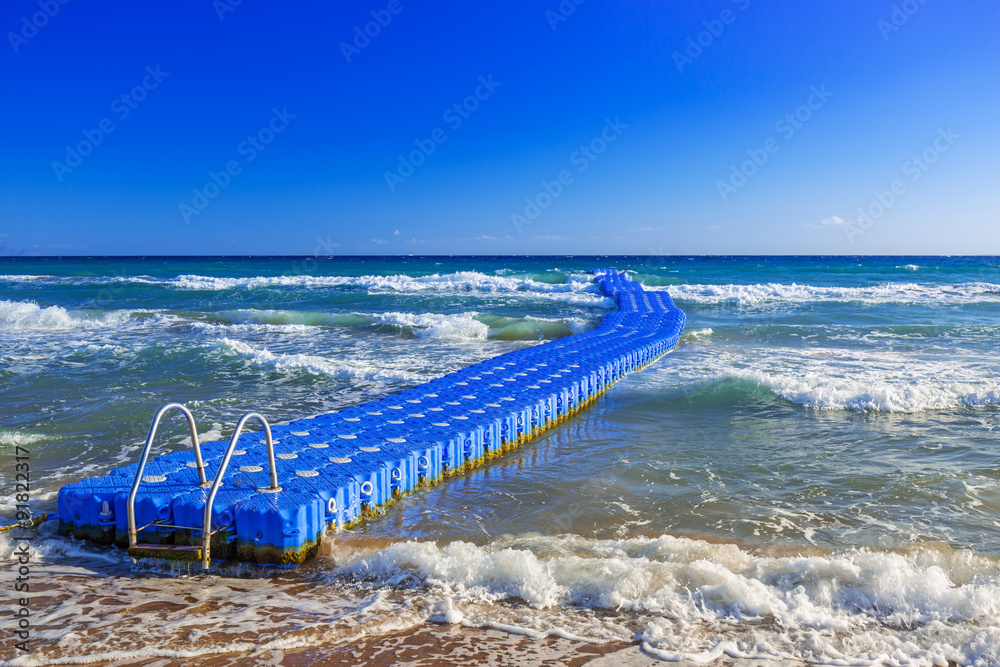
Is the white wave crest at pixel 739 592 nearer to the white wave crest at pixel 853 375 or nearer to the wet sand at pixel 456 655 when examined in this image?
the wet sand at pixel 456 655

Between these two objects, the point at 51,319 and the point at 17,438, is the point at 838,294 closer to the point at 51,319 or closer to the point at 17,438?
the point at 17,438

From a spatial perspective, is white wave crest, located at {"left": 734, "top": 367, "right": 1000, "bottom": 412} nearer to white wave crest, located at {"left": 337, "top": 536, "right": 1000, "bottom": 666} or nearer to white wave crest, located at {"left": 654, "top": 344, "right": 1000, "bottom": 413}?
white wave crest, located at {"left": 654, "top": 344, "right": 1000, "bottom": 413}

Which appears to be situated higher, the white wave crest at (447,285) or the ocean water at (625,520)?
the white wave crest at (447,285)

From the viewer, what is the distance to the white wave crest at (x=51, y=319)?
2033cm

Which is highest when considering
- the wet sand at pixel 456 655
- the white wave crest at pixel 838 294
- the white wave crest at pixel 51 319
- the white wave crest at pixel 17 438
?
the white wave crest at pixel 838 294

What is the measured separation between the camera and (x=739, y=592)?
4.42 metres

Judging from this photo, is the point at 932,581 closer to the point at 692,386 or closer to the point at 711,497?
the point at 711,497

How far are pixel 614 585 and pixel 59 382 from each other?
11658mm

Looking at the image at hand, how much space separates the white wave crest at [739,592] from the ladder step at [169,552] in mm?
1108

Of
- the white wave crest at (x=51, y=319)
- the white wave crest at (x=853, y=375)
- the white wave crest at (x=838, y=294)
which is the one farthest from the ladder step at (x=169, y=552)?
the white wave crest at (x=838, y=294)

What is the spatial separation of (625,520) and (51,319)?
2206 cm

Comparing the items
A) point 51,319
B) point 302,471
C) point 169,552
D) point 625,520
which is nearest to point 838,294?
point 625,520

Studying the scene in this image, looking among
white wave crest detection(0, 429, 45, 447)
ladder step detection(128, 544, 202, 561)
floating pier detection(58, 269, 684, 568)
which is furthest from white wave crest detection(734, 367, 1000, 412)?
white wave crest detection(0, 429, 45, 447)

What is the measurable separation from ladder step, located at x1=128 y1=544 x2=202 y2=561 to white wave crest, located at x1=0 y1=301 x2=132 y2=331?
1903 centimetres
